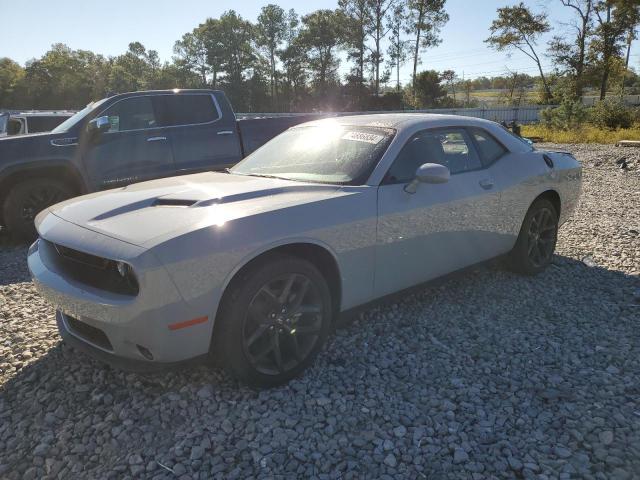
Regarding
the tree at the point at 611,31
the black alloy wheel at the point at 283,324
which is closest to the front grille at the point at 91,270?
the black alloy wheel at the point at 283,324

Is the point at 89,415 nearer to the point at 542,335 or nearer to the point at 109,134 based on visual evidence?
the point at 542,335

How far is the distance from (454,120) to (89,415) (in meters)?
3.39

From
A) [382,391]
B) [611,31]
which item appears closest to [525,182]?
[382,391]

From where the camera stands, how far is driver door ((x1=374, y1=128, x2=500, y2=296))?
131 inches

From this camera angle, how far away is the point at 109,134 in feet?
21.1

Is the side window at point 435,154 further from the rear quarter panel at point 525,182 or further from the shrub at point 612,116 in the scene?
the shrub at point 612,116

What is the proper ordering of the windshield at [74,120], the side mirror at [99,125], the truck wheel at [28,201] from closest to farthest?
the truck wheel at [28,201], the side mirror at [99,125], the windshield at [74,120]

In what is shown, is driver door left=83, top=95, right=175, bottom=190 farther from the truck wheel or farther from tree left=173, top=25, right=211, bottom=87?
tree left=173, top=25, right=211, bottom=87

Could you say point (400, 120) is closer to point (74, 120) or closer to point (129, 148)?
point (129, 148)

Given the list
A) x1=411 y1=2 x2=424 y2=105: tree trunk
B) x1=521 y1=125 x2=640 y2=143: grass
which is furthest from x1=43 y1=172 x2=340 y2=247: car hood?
x1=411 y1=2 x2=424 y2=105: tree trunk

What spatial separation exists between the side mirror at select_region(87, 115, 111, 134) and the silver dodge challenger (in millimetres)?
3009

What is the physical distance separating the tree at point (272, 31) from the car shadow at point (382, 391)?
190 feet

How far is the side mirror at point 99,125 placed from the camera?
6.17m

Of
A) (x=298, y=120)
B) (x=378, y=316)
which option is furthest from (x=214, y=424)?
(x=298, y=120)
